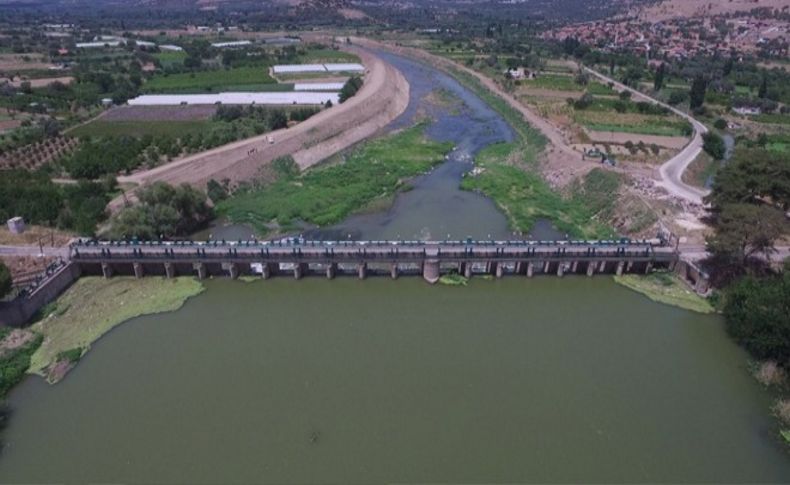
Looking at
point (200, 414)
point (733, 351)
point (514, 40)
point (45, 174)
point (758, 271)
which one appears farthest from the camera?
point (514, 40)

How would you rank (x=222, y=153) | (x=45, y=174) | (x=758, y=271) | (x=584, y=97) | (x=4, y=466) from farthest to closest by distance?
(x=584, y=97), (x=222, y=153), (x=45, y=174), (x=758, y=271), (x=4, y=466)

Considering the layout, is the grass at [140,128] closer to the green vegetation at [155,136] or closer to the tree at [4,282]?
the green vegetation at [155,136]

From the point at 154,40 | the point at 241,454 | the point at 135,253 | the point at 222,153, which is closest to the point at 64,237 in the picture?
the point at 135,253

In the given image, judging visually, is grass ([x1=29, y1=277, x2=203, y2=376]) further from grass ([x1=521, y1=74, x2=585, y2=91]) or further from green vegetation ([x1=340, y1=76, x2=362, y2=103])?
grass ([x1=521, y1=74, x2=585, y2=91])

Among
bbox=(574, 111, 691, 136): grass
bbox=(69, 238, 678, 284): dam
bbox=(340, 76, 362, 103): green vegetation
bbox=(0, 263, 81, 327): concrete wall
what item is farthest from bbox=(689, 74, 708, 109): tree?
bbox=(0, 263, 81, 327): concrete wall

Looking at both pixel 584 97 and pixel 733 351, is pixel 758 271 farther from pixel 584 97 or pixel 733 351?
pixel 584 97

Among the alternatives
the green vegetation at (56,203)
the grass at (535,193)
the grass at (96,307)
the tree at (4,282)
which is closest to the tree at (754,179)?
the grass at (535,193)

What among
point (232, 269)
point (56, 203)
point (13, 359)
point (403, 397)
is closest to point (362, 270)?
point (232, 269)
